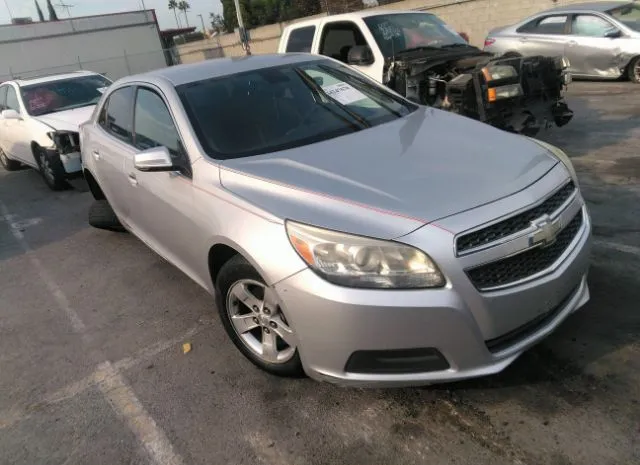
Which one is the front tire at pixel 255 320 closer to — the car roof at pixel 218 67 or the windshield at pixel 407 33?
the car roof at pixel 218 67

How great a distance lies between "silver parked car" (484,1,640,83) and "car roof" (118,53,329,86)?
267 inches

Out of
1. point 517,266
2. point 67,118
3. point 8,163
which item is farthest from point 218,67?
point 8,163

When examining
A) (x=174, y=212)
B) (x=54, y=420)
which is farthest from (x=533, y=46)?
(x=54, y=420)

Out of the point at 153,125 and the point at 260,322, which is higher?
the point at 153,125

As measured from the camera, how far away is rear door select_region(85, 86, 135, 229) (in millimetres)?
4133

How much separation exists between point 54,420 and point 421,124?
2.73 meters

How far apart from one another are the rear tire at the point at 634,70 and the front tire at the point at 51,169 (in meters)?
9.89

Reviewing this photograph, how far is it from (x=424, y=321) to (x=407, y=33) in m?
5.83

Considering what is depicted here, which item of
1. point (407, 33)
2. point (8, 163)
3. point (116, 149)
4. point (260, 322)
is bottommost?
point (8, 163)

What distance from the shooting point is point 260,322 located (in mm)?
2836

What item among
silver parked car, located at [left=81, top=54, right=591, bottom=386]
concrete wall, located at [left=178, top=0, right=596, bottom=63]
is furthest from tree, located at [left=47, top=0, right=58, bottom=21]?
silver parked car, located at [left=81, top=54, right=591, bottom=386]

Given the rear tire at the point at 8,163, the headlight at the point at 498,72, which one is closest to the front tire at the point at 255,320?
the headlight at the point at 498,72

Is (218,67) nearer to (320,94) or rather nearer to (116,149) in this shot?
(320,94)

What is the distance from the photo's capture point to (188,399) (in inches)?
114
